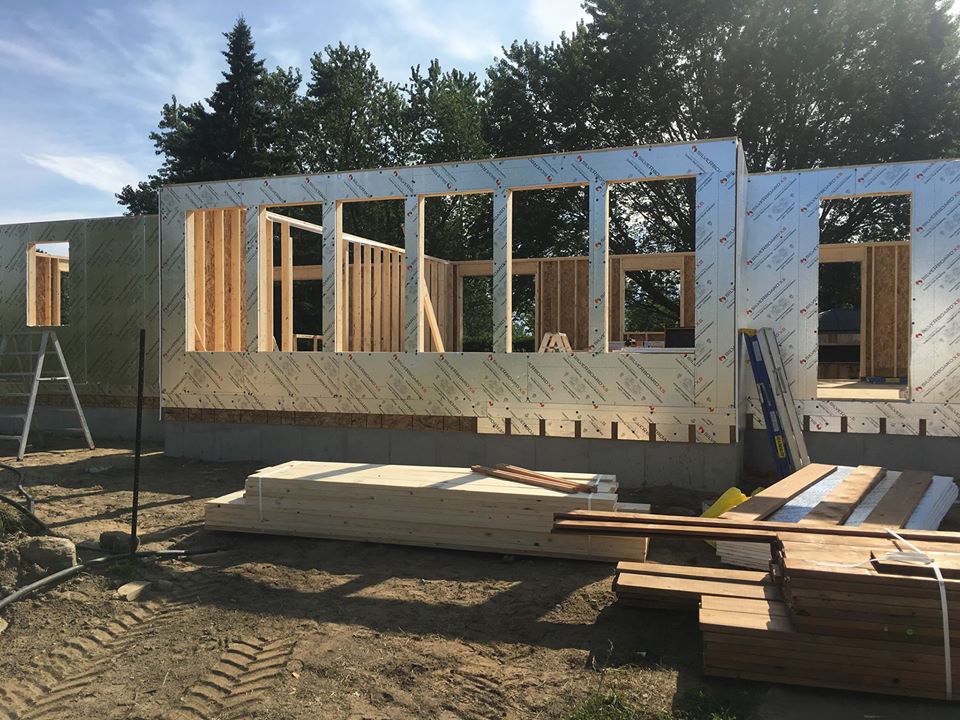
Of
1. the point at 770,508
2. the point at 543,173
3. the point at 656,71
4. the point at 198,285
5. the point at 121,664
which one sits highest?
the point at 656,71

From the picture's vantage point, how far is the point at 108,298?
34.4 ft

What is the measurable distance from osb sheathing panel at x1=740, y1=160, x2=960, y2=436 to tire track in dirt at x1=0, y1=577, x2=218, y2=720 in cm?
619

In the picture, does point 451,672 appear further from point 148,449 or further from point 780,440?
point 148,449

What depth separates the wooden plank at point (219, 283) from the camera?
29.6 ft

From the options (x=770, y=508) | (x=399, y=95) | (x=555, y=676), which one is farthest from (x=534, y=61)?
(x=555, y=676)

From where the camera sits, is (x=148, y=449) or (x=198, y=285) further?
(x=148, y=449)

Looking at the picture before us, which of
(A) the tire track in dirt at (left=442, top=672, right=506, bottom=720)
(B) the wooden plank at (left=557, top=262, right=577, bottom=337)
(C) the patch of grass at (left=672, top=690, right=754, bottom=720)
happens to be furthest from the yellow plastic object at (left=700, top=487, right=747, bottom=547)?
(B) the wooden plank at (left=557, top=262, right=577, bottom=337)

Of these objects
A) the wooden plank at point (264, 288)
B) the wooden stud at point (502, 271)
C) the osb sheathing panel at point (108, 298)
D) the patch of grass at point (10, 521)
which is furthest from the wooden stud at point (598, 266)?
the osb sheathing panel at point (108, 298)

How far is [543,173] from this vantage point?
24.2 feet

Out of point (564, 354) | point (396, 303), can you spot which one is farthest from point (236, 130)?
point (564, 354)

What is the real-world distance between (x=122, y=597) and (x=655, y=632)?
10.2ft

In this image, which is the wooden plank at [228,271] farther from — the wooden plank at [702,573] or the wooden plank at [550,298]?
the wooden plank at [550,298]

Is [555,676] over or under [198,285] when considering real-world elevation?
under

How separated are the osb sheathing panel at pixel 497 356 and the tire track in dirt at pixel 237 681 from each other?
14.2ft
